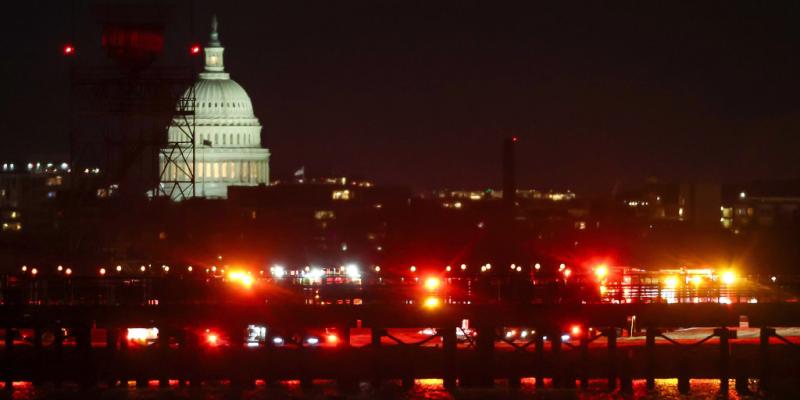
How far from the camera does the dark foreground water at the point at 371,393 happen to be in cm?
6025

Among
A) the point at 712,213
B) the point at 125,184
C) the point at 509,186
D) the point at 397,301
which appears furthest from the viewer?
the point at 712,213

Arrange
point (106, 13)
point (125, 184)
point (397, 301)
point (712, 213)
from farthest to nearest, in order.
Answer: point (712, 213) < point (125, 184) < point (106, 13) < point (397, 301)

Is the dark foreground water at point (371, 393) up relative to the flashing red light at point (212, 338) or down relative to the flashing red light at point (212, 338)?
down

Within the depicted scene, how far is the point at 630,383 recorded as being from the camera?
61406 millimetres

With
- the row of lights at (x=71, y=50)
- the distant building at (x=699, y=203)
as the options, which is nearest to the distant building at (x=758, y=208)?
the distant building at (x=699, y=203)

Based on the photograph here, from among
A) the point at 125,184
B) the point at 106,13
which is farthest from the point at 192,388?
the point at 125,184

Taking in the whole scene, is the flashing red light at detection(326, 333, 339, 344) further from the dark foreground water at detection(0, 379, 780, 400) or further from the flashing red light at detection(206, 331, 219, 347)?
the dark foreground water at detection(0, 379, 780, 400)

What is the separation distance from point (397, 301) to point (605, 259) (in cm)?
5405

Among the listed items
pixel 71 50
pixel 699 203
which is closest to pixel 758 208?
pixel 699 203

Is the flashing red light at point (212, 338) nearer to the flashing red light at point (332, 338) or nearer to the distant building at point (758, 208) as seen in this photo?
the flashing red light at point (332, 338)

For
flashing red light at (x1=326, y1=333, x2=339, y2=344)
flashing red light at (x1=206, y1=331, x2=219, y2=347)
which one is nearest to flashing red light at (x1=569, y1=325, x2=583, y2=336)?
flashing red light at (x1=326, y1=333, x2=339, y2=344)

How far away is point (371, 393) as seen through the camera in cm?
6081

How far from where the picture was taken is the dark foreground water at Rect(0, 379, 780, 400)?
198 ft

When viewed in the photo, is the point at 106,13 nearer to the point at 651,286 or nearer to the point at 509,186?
the point at 509,186
